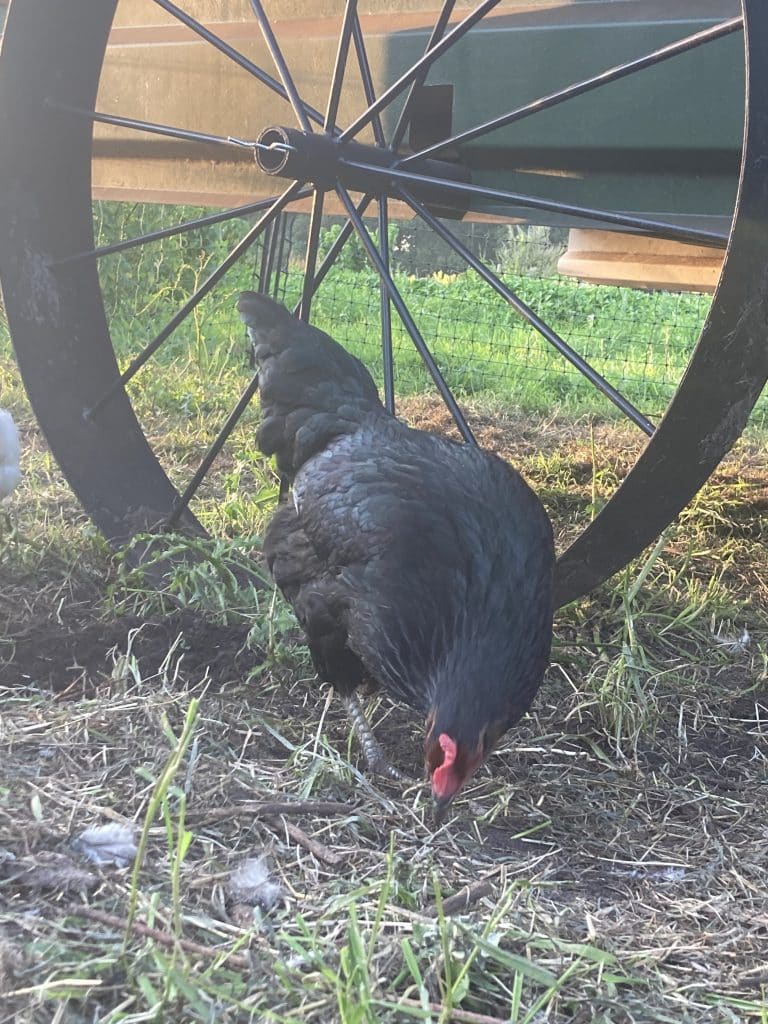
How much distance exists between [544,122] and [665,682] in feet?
5.29

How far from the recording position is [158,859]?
5.30 feet

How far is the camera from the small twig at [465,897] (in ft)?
5.03

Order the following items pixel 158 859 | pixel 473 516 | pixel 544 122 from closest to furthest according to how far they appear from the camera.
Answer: pixel 158 859, pixel 473 516, pixel 544 122

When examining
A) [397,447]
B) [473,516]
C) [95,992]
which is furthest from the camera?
[397,447]

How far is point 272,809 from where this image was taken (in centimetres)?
179

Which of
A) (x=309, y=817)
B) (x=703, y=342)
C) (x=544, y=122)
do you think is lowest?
(x=309, y=817)

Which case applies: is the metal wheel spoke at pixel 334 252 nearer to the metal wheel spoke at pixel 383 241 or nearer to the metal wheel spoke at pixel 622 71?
the metal wheel spoke at pixel 383 241

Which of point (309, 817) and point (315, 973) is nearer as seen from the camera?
point (315, 973)

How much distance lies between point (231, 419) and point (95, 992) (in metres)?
1.82

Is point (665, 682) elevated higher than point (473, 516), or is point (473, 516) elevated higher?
point (473, 516)

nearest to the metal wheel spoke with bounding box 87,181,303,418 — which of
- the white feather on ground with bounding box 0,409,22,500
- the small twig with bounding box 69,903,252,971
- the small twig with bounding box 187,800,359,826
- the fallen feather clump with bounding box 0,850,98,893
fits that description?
the white feather on ground with bounding box 0,409,22,500

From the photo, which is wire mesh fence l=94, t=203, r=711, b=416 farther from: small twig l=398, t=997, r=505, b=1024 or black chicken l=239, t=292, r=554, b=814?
small twig l=398, t=997, r=505, b=1024

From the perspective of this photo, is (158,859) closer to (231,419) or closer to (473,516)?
(473,516)

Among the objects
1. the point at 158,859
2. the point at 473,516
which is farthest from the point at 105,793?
the point at 473,516
